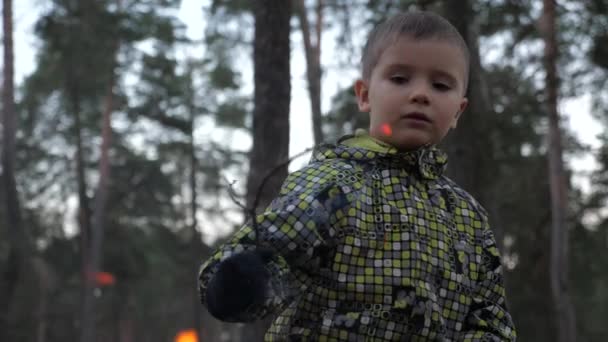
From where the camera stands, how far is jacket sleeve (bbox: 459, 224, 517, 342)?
6.99 feet

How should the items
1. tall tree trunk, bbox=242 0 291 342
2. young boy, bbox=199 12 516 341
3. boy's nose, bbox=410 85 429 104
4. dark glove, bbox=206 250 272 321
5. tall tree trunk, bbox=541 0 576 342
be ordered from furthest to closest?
tall tree trunk, bbox=541 0 576 342 < tall tree trunk, bbox=242 0 291 342 < boy's nose, bbox=410 85 429 104 < young boy, bbox=199 12 516 341 < dark glove, bbox=206 250 272 321

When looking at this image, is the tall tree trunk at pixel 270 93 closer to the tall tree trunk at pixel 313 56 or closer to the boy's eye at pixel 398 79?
the boy's eye at pixel 398 79

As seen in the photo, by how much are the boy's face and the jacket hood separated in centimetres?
3

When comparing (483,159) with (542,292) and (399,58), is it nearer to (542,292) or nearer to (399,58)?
(399,58)

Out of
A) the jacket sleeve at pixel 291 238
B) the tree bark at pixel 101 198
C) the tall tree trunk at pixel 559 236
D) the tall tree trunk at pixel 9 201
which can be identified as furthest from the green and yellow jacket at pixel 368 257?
the tree bark at pixel 101 198

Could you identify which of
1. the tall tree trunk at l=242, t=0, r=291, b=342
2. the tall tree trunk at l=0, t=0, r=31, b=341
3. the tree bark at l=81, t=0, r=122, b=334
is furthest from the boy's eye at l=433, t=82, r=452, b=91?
the tree bark at l=81, t=0, r=122, b=334

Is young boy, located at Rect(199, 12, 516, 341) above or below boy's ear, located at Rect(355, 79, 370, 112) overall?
below

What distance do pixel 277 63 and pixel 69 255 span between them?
26.8 m

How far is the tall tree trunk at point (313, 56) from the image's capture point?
1827 cm

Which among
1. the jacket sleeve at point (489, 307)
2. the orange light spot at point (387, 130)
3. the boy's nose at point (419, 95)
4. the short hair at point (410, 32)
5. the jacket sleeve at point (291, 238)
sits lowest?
the jacket sleeve at point (489, 307)

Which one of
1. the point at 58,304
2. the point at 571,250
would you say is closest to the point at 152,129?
the point at 58,304

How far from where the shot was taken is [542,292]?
2186 centimetres

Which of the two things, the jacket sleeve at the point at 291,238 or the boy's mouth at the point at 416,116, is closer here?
the jacket sleeve at the point at 291,238

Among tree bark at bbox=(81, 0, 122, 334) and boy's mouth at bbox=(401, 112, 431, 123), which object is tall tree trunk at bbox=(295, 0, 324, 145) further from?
boy's mouth at bbox=(401, 112, 431, 123)
